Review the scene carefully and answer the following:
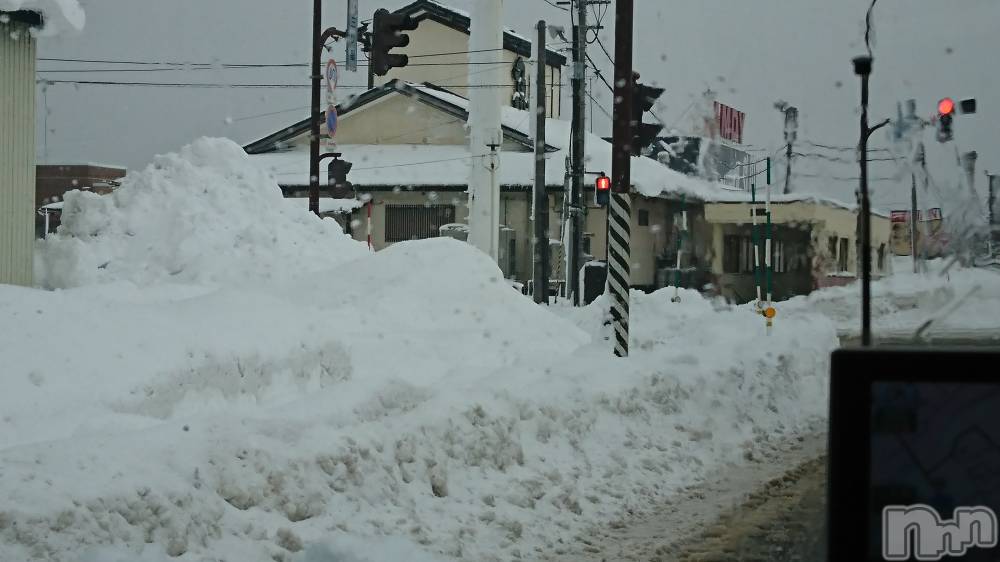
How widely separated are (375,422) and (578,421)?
2067mm

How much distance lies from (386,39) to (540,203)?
28.6ft

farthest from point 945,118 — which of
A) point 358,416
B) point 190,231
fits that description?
point 358,416

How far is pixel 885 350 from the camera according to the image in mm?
1340

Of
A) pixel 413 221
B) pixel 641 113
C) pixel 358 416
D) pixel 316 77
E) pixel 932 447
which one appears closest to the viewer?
pixel 932 447

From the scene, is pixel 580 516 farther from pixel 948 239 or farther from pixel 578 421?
pixel 948 239

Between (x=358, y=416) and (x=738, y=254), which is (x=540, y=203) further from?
(x=358, y=416)

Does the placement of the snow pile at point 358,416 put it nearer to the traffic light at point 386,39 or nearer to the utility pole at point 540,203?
the traffic light at point 386,39

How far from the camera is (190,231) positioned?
18734 millimetres

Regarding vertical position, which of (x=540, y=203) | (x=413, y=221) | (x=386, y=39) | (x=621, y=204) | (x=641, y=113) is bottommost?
(x=621, y=204)

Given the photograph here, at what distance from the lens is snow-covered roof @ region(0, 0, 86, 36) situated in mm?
14961

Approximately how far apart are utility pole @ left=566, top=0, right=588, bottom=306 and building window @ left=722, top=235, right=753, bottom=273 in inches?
410

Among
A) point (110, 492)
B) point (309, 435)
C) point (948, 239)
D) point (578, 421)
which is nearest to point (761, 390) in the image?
point (578, 421)

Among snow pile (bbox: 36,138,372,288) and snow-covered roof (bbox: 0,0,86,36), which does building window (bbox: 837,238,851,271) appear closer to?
snow pile (bbox: 36,138,372,288)

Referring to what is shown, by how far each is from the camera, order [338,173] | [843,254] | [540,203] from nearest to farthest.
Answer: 1. [540,203]
2. [338,173]
3. [843,254]
